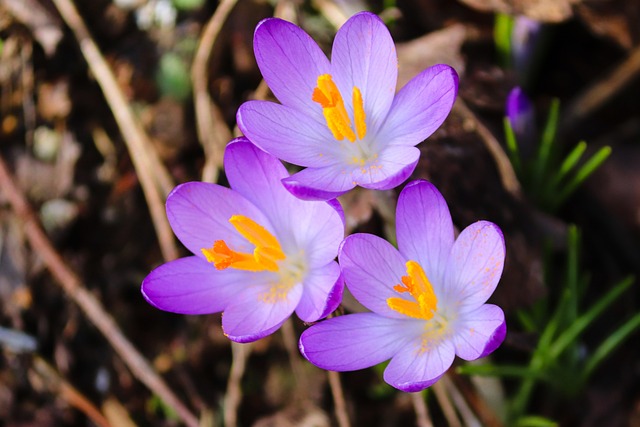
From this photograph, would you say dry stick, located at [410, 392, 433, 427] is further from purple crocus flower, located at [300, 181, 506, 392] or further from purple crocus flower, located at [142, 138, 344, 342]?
purple crocus flower, located at [142, 138, 344, 342]

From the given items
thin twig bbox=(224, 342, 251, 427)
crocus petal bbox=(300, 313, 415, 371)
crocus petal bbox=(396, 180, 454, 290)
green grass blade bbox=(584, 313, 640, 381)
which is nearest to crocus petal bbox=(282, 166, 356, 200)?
crocus petal bbox=(396, 180, 454, 290)

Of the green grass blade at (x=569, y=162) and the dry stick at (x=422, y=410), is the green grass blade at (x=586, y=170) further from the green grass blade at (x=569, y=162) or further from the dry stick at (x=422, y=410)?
the dry stick at (x=422, y=410)

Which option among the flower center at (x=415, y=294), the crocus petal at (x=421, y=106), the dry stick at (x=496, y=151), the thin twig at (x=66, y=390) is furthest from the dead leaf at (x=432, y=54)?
the thin twig at (x=66, y=390)

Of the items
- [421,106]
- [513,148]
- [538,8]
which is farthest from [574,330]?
[538,8]

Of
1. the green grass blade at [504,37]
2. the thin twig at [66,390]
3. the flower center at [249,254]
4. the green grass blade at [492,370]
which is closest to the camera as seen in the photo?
the flower center at [249,254]

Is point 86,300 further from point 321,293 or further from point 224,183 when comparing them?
point 321,293
